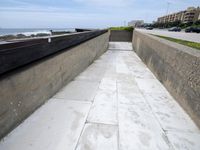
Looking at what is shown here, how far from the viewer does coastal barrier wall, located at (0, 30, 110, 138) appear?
6.10 ft

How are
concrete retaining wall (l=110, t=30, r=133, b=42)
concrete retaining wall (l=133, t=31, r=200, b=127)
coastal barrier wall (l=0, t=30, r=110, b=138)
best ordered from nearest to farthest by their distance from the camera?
coastal barrier wall (l=0, t=30, r=110, b=138)
concrete retaining wall (l=133, t=31, r=200, b=127)
concrete retaining wall (l=110, t=30, r=133, b=42)

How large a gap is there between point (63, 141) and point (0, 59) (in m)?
1.29

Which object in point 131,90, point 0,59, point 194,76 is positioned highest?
point 0,59

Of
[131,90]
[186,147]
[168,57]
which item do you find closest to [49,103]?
[131,90]

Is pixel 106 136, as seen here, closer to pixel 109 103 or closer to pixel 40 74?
pixel 109 103

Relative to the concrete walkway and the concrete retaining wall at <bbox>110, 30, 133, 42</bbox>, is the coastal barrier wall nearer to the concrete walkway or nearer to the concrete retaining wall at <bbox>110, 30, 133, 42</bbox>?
the concrete walkway

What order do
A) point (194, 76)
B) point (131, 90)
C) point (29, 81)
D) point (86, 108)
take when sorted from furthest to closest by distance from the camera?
point (131, 90)
point (86, 108)
point (194, 76)
point (29, 81)

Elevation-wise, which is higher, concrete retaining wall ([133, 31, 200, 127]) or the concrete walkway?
concrete retaining wall ([133, 31, 200, 127])

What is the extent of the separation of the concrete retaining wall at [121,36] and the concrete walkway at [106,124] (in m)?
13.0

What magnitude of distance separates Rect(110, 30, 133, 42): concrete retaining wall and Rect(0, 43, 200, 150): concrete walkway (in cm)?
1299

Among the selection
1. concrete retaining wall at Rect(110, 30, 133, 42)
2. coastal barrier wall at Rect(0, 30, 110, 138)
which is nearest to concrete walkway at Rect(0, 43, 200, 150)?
coastal barrier wall at Rect(0, 30, 110, 138)

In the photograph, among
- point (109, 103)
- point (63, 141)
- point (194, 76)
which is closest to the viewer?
point (63, 141)

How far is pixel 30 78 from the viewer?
2291 mm

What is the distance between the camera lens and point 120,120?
2.38 metres
